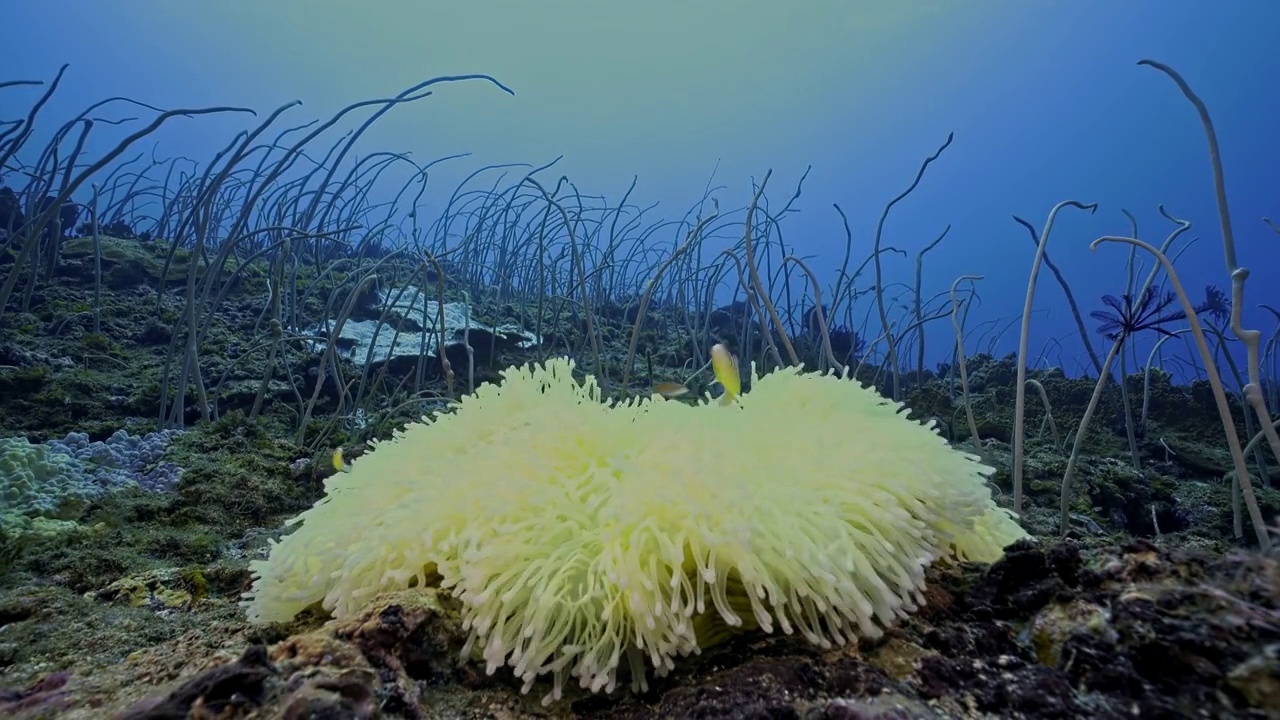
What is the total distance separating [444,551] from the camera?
1.35 m

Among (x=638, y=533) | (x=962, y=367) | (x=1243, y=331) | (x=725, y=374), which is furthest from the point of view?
(x=962, y=367)

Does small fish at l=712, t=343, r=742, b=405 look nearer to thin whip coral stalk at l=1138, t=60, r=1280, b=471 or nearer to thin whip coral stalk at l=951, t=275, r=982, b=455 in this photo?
thin whip coral stalk at l=1138, t=60, r=1280, b=471

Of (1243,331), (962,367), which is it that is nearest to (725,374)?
(1243,331)

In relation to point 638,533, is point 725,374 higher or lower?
higher

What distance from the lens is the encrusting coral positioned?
46.3 inches

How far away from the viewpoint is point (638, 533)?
1240 mm

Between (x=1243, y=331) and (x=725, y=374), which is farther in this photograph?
(x=725, y=374)

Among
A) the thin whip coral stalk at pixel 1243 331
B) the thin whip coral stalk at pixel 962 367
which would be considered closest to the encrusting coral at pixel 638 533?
the thin whip coral stalk at pixel 1243 331

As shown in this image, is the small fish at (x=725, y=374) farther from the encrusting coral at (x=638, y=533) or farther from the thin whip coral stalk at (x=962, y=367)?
the thin whip coral stalk at (x=962, y=367)

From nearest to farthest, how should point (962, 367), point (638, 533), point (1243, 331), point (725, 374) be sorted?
point (638, 533) → point (1243, 331) → point (725, 374) → point (962, 367)

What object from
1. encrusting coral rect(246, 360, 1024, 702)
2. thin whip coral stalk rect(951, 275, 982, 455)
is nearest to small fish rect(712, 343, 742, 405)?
encrusting coral rect(246, 360, 1024, 702)

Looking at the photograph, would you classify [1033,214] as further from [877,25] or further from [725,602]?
[725,602]

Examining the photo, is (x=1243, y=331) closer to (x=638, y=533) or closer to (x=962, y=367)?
(x=962, y=367)

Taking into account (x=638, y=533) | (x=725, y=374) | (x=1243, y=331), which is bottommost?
(x=638, y=533)
